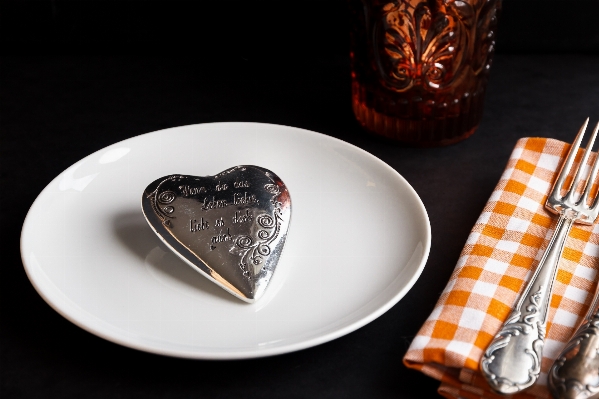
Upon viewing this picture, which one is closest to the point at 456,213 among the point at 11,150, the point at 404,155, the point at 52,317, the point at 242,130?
the point at 404,155

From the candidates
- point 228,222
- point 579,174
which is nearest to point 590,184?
point 579,174

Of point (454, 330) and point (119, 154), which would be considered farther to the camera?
point (119, 154)

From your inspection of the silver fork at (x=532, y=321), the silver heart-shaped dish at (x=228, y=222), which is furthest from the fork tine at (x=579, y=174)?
the silver heart-shaped dish at (x=228, y=222)

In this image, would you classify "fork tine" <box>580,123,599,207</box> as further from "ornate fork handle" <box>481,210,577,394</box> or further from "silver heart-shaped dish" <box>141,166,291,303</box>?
"silver heart-shaped dish" <box>141,166,291,303</box>

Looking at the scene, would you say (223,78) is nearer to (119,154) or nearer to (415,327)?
(119,154)

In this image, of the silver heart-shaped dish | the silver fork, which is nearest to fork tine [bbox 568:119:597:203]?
the silver fork

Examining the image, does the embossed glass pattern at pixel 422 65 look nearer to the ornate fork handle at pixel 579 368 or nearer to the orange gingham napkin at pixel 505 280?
the orange gingham napkin at pixel 505 280
